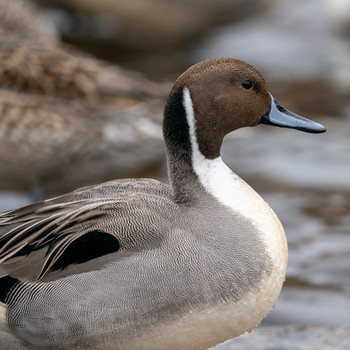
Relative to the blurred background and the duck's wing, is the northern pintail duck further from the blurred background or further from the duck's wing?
the blurred background

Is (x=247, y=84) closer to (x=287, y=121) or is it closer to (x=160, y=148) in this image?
(x=287, y=121)

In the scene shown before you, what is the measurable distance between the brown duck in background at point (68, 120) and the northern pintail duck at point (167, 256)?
2.02 metres

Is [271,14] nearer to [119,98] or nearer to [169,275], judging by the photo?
[119,98]

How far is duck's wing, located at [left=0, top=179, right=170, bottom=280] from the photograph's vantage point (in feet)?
12.5

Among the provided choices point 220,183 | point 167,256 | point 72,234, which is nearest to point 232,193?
point 220,183

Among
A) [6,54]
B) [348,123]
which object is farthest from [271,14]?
[6,54]

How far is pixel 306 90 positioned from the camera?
9.16 metres

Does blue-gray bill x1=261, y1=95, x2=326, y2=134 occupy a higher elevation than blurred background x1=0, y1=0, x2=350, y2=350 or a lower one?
lower

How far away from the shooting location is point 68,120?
607 cm

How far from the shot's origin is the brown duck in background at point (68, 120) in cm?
601

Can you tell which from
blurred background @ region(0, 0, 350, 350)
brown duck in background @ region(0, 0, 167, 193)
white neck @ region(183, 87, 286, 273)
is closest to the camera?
white neck @ region(183, 87, 286, 273)

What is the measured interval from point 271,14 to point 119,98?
5.84 metres

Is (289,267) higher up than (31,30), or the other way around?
(31,30)

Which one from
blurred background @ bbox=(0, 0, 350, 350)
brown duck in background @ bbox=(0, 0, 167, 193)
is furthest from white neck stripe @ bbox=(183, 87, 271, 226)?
brown duck in background @ bbox=(0, 0, 167, 193)
